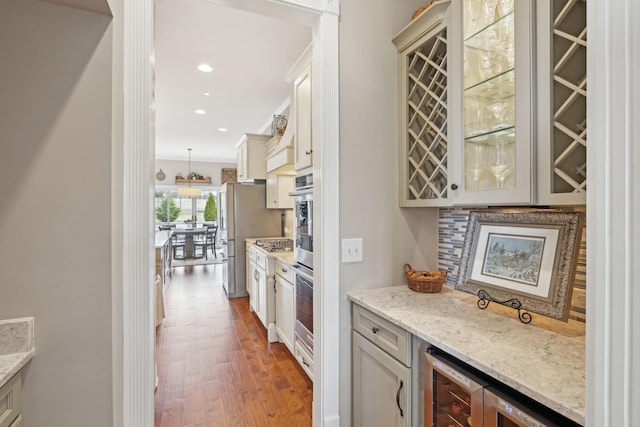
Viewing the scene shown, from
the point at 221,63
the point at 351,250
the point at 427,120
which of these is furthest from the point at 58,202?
the point at 221,63

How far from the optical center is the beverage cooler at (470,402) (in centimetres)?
79

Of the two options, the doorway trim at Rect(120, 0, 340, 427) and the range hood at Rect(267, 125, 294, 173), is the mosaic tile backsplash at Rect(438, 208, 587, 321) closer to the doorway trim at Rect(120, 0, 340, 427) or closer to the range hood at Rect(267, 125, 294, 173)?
the doorway trim at Rect(120, 0, 340, 427)

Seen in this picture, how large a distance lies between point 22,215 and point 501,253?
1882 mm

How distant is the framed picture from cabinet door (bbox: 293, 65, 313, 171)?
1.21 meters

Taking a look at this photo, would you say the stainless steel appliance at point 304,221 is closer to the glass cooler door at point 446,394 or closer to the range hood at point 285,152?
the range hood at point 285,152

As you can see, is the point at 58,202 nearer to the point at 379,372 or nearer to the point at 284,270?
the point at 379,372

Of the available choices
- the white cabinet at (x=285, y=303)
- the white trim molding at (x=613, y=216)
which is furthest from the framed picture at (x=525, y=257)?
the white cabinet at (x=285, y=303)

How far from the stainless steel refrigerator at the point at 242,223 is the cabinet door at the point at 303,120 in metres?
2.29

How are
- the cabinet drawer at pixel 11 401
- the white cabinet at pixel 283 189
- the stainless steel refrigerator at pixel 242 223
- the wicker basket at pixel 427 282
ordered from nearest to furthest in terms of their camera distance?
1. the cabinet drawer at pixel 11 401
2. the wicker basket at pixel 427 282
3. the white cabinet at pixel 283 189
4. the stainless steel refrigerator at pixel 242 223

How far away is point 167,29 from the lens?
8.29ft

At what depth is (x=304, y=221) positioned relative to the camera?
2.46 meters

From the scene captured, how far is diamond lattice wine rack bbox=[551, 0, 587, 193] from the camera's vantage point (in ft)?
3.29

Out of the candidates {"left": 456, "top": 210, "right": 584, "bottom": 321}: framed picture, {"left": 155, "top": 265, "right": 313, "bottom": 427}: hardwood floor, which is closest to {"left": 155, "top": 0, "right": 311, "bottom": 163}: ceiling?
{"left": 456, "top": 210, "right": 584, "bottom": 321}: framed picture

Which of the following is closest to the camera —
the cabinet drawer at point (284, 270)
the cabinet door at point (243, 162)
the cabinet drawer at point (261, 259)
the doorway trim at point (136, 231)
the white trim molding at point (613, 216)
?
the white trim molding at point (613, 216)
